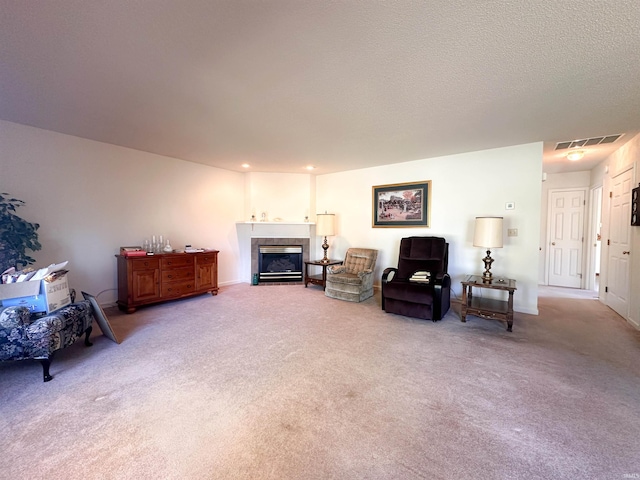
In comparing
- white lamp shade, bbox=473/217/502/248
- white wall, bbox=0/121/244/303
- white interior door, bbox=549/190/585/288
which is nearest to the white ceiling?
white wall, bbox=0/121/244/303

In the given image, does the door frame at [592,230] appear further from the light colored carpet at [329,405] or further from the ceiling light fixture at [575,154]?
the light colored carpet at [329,405]

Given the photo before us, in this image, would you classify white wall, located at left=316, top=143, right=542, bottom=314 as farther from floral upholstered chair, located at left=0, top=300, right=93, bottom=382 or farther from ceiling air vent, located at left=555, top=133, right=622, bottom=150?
floral upholstered chair, located at left=0, top=300, right=93, bottom=382

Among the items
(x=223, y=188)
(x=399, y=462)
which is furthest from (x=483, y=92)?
(x=223, y=188)

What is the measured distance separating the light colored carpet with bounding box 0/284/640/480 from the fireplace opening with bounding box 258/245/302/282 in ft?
8.38

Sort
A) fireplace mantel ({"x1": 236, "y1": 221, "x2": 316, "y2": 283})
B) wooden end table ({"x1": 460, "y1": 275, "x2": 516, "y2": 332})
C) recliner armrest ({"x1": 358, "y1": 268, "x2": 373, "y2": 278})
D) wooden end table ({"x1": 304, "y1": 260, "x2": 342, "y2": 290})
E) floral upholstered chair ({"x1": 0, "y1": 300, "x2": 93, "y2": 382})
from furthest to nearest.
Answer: fireplace mantel ({"x1": 236, "y1": 221, "x2": 316, "y2": 283})
wooden end table ({"x1": 304, "y1": 260, "x2": 342, "y2": 290})
recliner armrest ({"x1": 358, "y1": 268, "x2": 373, "y2": 278})
wooden end table ({"x1": 460, "y1": 275, "x2": 516, "y2": 332})
floral upholstered chair ({"x1": 0, "y1": 300, "x2": 93, "y2": 382})

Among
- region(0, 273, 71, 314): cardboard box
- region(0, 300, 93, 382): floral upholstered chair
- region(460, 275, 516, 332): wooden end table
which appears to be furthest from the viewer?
region(460, 275, 516, 332): wooden end table

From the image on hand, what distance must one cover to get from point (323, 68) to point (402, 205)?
3.40m

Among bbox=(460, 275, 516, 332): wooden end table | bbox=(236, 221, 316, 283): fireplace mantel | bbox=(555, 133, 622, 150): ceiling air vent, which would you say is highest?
bbox=(555, 133, 622, 150): ceiling air vent

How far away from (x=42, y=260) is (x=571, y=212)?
9.15 metres

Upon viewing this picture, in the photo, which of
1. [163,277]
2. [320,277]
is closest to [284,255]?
[320,277]

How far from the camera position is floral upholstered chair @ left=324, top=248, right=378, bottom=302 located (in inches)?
178

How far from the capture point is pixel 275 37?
5.72ft

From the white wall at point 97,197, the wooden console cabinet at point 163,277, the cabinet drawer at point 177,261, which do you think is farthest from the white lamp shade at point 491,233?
the white wall at point 97,197

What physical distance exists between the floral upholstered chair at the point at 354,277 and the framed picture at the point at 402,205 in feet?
2.42
